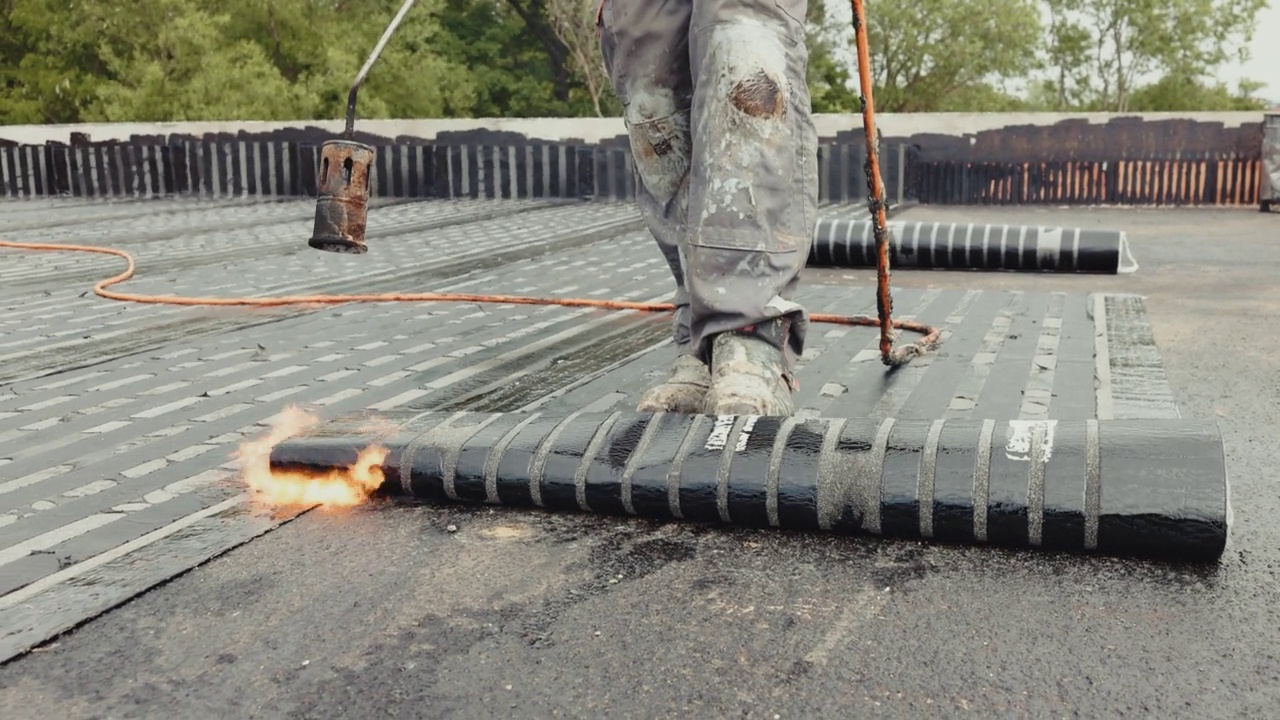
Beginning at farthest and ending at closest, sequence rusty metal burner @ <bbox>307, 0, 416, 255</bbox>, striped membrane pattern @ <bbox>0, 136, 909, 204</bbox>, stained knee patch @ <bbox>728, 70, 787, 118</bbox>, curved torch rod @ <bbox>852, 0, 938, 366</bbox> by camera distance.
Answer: striped membrane pattern @ <bbox>0, 136, 909, 204</bbox>
rusty metal burner @ <bbox>307, 0, 416, 255</bbox>
curved torch rod @ <bbox>852, 0, 938, 366</bbox>
stained knee patch @ <bbox>728, 70, 787, 118</bbox>

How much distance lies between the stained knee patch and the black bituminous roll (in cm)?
69

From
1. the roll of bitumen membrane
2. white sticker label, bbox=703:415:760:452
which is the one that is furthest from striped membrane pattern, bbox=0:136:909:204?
white sticker label, bbox=703:415:760:452

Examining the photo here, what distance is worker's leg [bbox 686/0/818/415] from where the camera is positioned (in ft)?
8.18

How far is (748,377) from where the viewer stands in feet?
7.90

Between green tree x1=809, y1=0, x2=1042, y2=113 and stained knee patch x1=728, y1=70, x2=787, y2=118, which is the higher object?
A: green tree x1=809, y1=0, x2=1042, y2=113

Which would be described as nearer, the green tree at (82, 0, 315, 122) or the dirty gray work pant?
the dirty gray work pant

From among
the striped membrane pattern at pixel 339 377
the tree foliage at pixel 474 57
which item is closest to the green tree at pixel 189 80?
the tree foliage at pixel 474 57

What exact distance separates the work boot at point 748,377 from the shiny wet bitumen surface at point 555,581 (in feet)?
1.10

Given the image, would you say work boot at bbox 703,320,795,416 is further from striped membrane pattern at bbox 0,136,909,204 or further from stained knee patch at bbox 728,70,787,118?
striped membrane pattern at bbox 0,136,909,204

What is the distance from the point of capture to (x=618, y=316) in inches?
180

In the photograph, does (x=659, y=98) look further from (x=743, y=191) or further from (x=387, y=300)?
(x=387, y=300)

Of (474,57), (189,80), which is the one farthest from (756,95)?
(474,57)

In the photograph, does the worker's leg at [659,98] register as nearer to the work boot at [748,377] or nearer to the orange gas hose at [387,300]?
the work boot at [748,377]

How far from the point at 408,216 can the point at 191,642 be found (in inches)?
344
